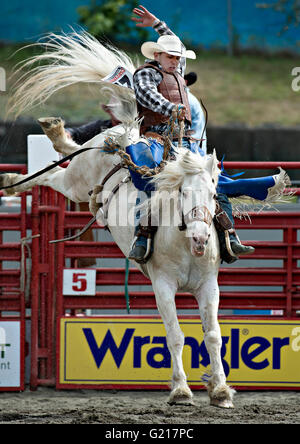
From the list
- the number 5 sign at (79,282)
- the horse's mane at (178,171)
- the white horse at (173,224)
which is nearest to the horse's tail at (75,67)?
the white horse at (173,224)

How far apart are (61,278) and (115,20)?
10.4 m

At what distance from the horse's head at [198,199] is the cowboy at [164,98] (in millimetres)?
355

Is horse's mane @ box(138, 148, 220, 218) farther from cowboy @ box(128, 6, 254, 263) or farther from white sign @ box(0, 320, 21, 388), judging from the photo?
white sign @ box(0, 320, 21, 388)

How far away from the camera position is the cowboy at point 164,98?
537 cm

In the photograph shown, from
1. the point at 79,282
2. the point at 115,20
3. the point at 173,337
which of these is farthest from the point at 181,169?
the point at 115,20

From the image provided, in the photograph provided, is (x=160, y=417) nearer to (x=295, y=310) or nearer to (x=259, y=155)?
(x=295, y=310)

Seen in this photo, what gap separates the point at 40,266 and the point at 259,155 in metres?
8.21

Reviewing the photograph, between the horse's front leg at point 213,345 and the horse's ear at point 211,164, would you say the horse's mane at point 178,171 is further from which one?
the horse's front leg at point 213,345

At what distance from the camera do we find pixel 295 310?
6758 millimetres

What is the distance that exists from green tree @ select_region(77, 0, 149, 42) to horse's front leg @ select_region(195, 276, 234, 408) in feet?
37.2

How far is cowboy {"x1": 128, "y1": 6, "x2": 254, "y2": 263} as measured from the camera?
537 cm

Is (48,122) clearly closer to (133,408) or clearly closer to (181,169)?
(181,169)
